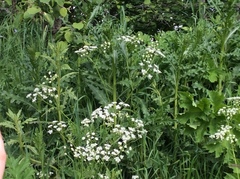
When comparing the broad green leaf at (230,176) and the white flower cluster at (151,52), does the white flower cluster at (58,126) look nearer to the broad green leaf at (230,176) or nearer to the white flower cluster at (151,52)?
the white flower cluster at (151,52)

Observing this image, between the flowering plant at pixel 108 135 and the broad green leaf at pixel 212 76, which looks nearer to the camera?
the flowering plant at pixel 108 135

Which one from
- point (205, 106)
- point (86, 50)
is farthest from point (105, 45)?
point (205, 106)

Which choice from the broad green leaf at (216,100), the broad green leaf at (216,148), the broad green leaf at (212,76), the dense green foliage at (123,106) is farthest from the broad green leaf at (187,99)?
the broad green leaf at (212,76)

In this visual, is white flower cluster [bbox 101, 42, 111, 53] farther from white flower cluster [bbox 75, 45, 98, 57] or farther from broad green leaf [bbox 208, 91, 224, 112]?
broad green leaf [bbox 208, 91, 224, 112]

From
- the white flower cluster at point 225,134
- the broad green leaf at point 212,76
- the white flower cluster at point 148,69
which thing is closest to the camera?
the white flower cluster at point 225,134

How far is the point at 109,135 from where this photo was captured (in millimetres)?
3307

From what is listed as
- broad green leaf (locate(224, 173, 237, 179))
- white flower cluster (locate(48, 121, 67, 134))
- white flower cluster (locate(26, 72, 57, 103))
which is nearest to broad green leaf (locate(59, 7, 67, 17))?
white flower cluster (locate(26, 72, 57, 103))

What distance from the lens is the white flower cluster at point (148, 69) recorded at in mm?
3561

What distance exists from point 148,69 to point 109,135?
1.96ft

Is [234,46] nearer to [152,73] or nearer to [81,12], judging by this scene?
[152,73]

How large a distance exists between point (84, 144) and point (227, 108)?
0.91 m

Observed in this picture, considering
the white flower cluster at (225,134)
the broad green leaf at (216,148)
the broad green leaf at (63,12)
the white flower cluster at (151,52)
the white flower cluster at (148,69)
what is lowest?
the broad green leaf at (216,148)

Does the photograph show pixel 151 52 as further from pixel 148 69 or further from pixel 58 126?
pixel 58 126

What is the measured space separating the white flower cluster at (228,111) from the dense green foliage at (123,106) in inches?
0.4
